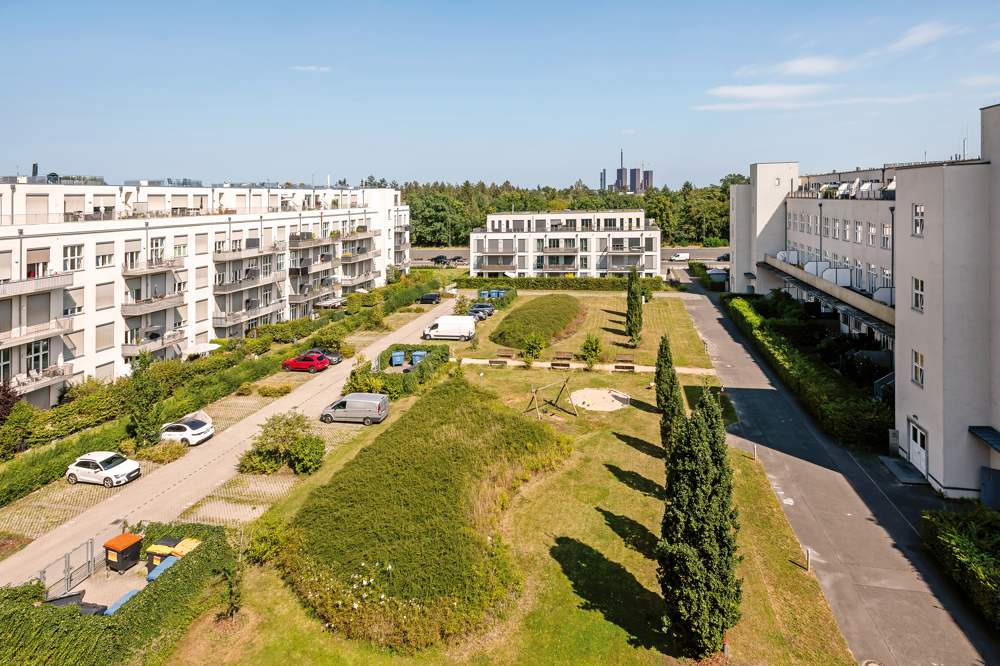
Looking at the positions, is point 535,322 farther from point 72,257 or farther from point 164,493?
point 164,493

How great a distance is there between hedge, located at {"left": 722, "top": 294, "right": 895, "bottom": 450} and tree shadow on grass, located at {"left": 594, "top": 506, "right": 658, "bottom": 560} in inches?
473

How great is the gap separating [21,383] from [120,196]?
20.1 metres

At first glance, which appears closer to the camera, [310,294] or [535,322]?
[535,322]

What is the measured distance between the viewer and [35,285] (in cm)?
3061

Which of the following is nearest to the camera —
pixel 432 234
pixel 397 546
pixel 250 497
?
pixel 397 546

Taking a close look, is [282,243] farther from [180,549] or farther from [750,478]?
[750,478]

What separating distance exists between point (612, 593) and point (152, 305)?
34056 millimetres

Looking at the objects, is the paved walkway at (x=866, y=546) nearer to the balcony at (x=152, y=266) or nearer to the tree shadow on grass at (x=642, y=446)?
the tree shadow on grass at (x=642, y=446)

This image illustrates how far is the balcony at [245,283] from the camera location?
46.2 m

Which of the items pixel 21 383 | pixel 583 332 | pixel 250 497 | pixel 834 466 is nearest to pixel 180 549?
pixel 250 497

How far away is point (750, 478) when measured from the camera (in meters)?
23.8

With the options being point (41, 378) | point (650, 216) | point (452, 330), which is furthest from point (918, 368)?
point (650, 216)

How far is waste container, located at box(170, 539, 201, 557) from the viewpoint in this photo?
59.6 feet

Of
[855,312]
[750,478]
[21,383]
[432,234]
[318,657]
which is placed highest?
[432,234]
